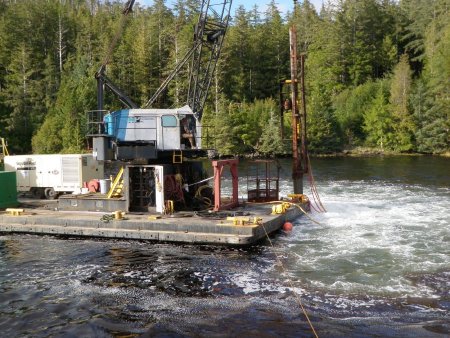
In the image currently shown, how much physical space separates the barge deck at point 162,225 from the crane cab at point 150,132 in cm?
312

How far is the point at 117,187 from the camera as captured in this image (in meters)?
23.2

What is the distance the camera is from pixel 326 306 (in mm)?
12609

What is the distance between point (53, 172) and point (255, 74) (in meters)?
71.3

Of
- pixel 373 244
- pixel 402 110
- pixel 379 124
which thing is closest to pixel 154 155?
pixel 373 244

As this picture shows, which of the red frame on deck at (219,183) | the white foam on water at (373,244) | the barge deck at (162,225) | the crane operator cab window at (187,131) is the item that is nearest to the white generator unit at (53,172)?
the barge deck at (162,225)

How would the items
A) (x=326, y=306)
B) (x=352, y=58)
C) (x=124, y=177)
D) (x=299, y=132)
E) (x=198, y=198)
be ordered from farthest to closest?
1. (x=352, y=58)
2. (x=299, y=132)
3. (x=198, y=198)
4. (x=124, y=177)
5. (x=326, y=306)

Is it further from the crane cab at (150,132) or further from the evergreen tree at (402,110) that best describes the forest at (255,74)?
the crane cab at (150,132)

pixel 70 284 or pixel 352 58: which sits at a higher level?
pixel 352 58

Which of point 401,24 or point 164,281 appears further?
point 401,24

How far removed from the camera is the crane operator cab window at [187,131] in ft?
75.8

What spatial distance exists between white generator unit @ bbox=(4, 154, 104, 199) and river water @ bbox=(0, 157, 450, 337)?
22.1 ft

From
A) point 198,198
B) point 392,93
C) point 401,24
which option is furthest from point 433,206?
point 401,24

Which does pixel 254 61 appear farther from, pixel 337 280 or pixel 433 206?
pixel 337 280

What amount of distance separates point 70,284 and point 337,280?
7.91m
